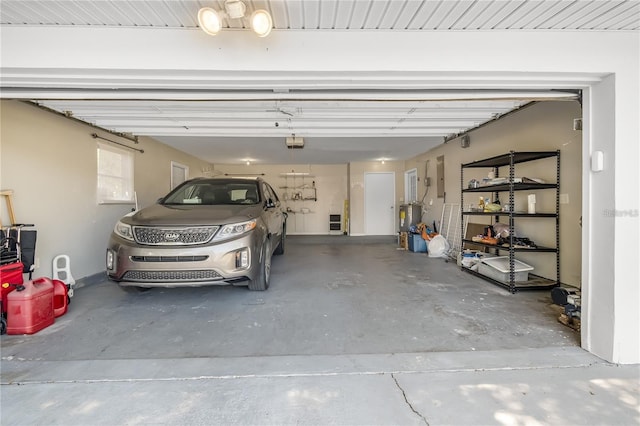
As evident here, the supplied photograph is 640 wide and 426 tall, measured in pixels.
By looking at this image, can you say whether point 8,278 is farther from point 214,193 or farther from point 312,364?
point 312,364

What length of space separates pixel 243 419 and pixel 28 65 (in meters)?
2.51

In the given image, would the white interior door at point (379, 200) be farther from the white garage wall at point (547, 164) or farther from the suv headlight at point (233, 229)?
the suv headlight at point (233, 229)

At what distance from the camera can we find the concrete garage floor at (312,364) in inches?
54.7

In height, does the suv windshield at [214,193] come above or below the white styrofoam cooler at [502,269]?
above

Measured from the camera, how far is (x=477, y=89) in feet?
7.29

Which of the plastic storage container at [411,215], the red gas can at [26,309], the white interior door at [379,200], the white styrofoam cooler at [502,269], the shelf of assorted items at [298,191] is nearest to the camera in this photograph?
the red gas can at [26,309]

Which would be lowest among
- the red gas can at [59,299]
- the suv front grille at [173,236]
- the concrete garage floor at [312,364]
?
the concrete garage floor at [312,364]

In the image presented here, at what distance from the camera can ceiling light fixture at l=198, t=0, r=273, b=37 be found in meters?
1.48

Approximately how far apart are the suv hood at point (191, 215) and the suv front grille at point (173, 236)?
6 centimetres

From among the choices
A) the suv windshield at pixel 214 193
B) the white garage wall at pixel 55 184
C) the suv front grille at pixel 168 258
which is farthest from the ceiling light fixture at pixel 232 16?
the white garage wall at pixel 55 184

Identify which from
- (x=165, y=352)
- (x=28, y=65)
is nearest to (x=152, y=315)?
(x=165, y=352)

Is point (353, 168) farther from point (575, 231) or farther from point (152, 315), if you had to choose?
point (152, 315)

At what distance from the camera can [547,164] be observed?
11.5 feet

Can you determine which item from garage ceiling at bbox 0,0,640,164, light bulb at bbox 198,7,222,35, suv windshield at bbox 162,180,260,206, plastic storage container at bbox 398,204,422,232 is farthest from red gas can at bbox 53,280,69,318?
plastic storage container at bbox 398,204,422,232
